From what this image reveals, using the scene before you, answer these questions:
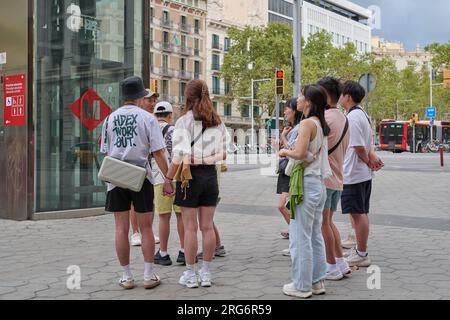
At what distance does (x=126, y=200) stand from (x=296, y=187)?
1456 mm

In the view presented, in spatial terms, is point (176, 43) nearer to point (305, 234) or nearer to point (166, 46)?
point (166, 46)

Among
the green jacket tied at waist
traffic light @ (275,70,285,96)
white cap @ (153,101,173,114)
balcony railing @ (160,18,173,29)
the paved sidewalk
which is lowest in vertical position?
the paved sidewalk

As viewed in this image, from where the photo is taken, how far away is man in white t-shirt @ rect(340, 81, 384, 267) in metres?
5.64

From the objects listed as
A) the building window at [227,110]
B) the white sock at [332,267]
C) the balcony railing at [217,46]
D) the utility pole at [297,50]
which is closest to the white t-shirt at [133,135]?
the white sock at [332,267]

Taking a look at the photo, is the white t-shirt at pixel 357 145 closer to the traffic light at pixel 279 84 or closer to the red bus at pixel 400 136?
the traffic light at pixel 279 84

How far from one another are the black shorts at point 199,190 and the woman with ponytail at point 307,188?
27.5 inches

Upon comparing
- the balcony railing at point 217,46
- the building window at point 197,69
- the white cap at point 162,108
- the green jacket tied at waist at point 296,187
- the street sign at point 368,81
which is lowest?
the green jacket tied at waist at point 296,187

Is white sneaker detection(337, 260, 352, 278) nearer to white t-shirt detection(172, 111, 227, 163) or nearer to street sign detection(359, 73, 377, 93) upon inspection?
white t-shirt detection(172, 111, 227, 163)

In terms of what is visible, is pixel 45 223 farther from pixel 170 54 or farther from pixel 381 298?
pixel 170 54

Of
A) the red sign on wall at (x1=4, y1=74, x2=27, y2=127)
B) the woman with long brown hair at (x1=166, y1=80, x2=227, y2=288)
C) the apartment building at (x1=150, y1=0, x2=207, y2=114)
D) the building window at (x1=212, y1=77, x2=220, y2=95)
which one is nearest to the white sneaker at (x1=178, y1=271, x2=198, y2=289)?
the woman with long brown hair at (x1=166, y1=80, x2=227, y2=288)

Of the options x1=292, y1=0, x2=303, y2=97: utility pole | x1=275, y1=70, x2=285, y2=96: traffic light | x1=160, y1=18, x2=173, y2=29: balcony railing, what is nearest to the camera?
x1=292, y1=0, x2=303, y2=97: utility pole

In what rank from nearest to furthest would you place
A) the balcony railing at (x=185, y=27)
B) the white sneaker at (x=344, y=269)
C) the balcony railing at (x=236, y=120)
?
the white sneaker at (x=344, y=269), the balcony railing at (x=185, y=27), the balcony railing at (x=236, y=120)

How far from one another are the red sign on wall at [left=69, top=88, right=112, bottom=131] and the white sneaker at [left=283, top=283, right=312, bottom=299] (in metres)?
6.03

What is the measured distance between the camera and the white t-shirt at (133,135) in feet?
16.1
